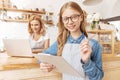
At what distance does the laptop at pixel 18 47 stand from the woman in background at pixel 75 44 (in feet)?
1.29

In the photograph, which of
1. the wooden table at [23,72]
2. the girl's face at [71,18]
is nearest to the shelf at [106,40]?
the wooden table at [23,72]

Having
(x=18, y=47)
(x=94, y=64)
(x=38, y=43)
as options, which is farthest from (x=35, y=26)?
(x=94, y=64)

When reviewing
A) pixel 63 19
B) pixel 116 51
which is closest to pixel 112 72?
pixel 116 51

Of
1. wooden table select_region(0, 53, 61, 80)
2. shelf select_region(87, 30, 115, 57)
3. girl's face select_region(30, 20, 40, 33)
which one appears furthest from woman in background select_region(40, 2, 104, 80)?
girl's face select_region(30, 20, 40, 33)

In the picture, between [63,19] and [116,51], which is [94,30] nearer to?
[116,51]

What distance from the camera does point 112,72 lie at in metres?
1.67

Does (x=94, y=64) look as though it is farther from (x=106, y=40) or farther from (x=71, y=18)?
(x=106, y=40)

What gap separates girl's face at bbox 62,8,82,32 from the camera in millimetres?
1143

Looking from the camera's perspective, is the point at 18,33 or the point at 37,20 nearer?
the point at 37,20

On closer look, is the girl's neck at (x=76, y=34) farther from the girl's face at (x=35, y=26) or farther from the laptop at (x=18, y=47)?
the girl's face at (x=35, y=26)

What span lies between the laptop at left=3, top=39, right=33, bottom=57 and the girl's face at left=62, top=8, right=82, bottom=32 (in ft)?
1.76

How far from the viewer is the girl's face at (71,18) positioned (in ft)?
3.75

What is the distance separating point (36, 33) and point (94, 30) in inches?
29.7

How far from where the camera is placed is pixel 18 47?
1.62 m
